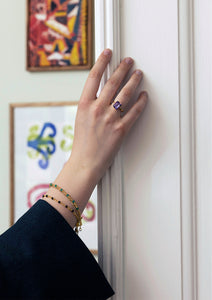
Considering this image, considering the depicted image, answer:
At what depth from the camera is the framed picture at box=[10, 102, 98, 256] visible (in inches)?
56.2

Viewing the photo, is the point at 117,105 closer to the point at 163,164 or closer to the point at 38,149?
the point at 163,164

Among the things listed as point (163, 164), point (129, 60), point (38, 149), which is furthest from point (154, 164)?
point (38, 149)

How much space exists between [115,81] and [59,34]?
108 centimetres

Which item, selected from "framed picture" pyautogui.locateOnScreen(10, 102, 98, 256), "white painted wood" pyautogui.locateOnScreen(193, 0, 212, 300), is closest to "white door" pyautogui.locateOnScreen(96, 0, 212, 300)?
"white painted wood" pyautogui.locateOnScreen(193, 0, 212, 300)

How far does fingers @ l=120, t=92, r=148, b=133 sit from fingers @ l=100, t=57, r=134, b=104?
3 cm

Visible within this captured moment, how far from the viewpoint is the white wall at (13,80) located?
144 centimetres

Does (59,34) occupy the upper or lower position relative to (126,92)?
upper

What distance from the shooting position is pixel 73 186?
0.44m

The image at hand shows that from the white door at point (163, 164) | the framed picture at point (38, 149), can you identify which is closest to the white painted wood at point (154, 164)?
the white door at point (163, 164)

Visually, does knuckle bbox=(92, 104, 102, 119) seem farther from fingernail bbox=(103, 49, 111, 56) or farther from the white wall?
the white wall

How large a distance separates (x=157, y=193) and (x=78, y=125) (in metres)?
0.12

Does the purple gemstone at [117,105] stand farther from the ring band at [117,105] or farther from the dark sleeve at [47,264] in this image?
the dark sleeve at [47,264]

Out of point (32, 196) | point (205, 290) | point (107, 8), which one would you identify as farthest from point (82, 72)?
point (205, 290)

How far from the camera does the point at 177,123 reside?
42 centimetres
